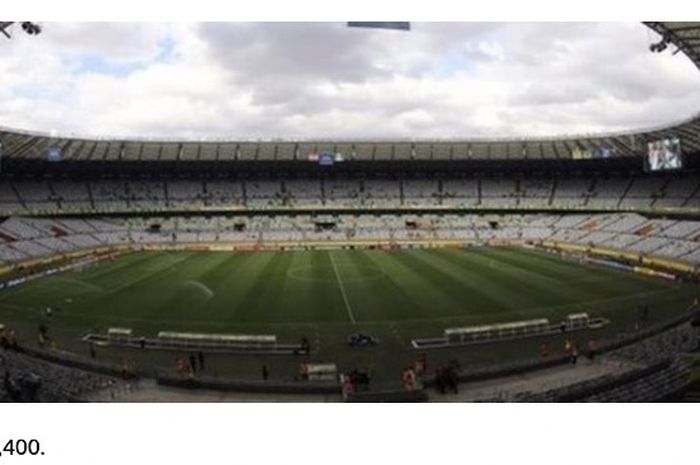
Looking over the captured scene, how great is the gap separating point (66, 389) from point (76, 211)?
72210mm

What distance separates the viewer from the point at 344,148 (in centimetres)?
10800

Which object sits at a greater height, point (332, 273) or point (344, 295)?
point (332, 273)

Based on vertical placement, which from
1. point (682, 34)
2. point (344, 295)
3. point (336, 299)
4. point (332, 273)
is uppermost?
point (682, 34)

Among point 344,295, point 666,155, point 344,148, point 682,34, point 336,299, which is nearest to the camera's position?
point 336,299

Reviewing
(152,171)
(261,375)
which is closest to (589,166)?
(152,171)

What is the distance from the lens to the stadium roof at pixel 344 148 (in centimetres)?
8625

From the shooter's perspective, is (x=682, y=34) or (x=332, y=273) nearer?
(x=682, y=34)

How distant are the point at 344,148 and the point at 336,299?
67.6 m

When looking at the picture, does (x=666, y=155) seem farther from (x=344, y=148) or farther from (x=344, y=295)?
(x=344, y=148)

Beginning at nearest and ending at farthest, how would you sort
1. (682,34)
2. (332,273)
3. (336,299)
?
(336,299), (682,34), (332,273)

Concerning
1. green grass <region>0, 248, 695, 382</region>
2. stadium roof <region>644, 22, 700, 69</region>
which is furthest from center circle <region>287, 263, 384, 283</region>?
stadium roof <region>644, 22, 700, 69</region>

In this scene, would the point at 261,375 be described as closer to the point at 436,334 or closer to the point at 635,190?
the point at 436,334

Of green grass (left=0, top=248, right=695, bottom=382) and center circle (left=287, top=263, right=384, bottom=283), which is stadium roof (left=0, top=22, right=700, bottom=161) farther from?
center circle (left=287, top=263, right=384, bottom=283)

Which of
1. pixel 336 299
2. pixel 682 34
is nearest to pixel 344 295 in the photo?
pixel 336 299
